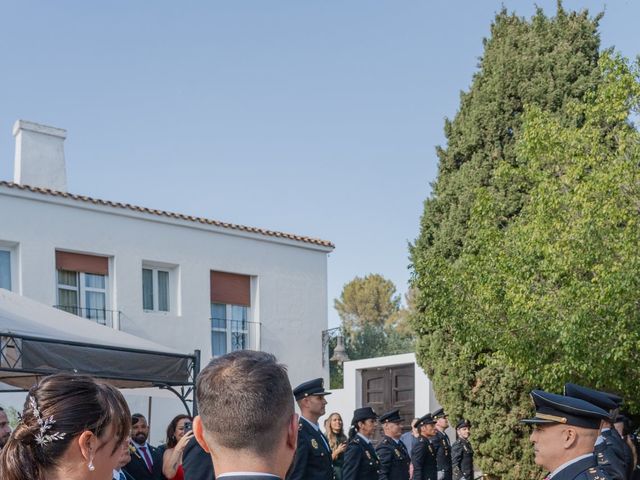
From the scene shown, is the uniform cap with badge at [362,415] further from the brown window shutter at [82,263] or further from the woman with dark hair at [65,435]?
the brown window shutter at [82,263]

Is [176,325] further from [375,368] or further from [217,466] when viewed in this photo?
[217,466]

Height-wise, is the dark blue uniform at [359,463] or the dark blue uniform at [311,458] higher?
the dark blue uniform at [311,458]

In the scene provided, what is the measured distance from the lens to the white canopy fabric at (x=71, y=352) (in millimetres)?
8250

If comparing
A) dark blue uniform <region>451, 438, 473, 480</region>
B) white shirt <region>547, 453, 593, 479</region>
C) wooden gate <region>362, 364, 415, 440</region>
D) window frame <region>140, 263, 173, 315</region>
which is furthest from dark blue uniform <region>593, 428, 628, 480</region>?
wooden gate <region>362, 364, 415, 440</region>

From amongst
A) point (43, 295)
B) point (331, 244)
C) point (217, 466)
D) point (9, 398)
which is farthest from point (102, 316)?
point (217, 466)

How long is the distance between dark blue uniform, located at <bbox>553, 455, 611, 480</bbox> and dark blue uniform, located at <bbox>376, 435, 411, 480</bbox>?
24.7ft

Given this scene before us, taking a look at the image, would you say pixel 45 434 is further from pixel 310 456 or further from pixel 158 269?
pixel 158 269

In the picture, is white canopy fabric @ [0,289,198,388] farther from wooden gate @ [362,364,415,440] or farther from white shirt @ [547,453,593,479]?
wooden gate @ [362,364,415,440]

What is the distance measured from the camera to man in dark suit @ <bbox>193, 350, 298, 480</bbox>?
6.33ft

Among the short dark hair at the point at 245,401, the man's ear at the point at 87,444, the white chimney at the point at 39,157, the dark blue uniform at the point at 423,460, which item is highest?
the white chimney at the point at 39,157

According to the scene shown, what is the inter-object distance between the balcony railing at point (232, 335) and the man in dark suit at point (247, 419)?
19746 mm

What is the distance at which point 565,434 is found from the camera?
13.8 ft

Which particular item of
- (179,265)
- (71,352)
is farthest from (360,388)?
(71,352)

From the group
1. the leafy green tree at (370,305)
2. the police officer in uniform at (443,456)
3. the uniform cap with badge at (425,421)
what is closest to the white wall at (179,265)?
the police officer in uniform at (443,456)
